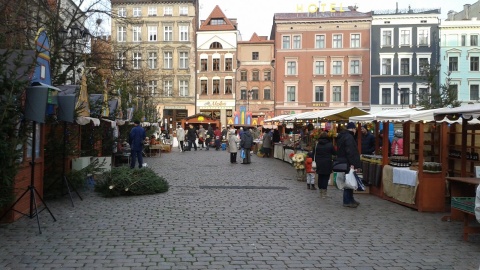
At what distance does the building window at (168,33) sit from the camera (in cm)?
6119

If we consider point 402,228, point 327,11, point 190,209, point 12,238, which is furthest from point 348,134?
point 327,11

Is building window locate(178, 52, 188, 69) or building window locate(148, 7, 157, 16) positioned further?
building window locate(148, 7, 157, 16)

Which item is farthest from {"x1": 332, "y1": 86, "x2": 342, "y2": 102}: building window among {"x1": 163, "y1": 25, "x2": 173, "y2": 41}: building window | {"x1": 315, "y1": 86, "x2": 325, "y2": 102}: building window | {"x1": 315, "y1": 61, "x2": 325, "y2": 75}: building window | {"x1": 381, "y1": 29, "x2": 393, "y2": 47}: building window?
{"x1": 163, "y1": 25, "x2": 173, "y2": 41}: building window

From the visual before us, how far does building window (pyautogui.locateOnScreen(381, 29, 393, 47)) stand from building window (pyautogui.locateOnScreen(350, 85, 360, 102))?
5611 mm

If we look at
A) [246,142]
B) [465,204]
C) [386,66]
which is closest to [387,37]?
[386,66]

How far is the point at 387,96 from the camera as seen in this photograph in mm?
55812

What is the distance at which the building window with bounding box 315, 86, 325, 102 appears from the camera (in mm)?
57062

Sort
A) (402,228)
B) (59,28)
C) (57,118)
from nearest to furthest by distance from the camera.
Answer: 1. (402,228)
2. (57,118)
3. (59,28)

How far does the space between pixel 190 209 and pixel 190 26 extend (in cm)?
5289

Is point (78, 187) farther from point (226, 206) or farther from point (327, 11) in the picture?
point (327, 11)

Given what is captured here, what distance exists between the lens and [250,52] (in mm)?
60781

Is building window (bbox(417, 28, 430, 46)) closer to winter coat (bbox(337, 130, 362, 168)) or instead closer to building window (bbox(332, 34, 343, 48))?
building window (bbox(332, 34, 343, 48))

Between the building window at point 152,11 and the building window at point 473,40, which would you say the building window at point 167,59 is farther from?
the building window at point 473,40

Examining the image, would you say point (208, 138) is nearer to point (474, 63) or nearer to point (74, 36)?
point (74, 36)
